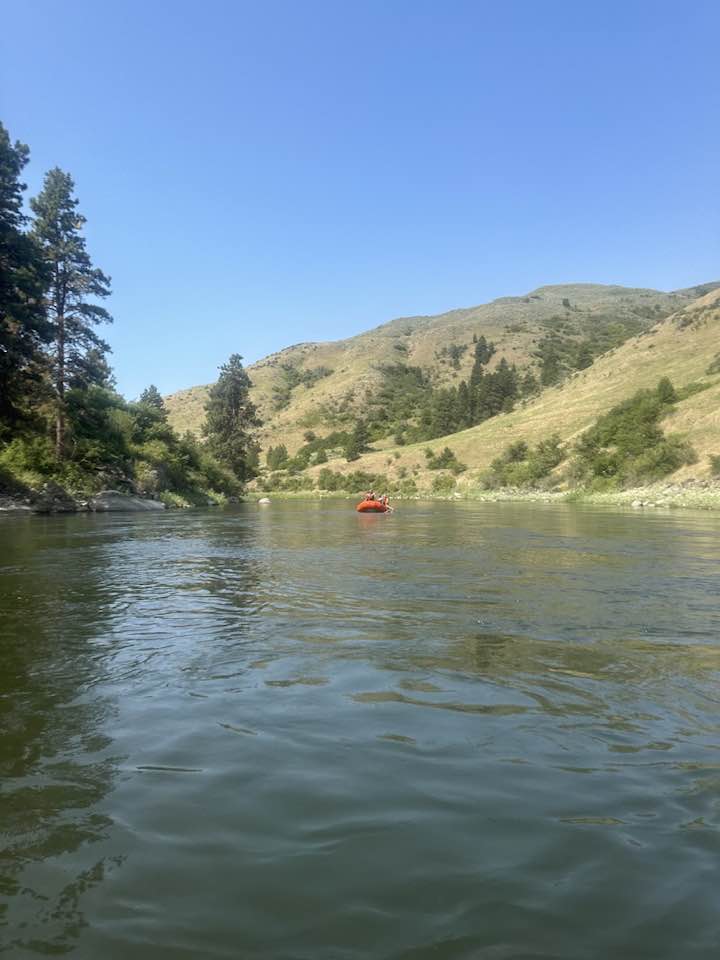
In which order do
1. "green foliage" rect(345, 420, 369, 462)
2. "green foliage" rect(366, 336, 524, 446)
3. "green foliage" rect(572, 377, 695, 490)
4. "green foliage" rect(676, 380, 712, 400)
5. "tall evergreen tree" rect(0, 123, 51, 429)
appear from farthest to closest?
1. "green foliage" rect(366, 336, 524, 446)
2. "green foliage" rect(345, 420, 369, 462)
3. "green foliage" rect(676, 380, 712, 400)
4. "green foliage" rect(572, 377, 695, 490)
5. "tall evergreen tree" rect(0, 123, 51, 429)

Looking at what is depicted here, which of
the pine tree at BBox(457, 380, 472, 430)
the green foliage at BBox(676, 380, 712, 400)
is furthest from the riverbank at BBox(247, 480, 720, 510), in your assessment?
the pine tree at BBox(457, 380, 472, 430)

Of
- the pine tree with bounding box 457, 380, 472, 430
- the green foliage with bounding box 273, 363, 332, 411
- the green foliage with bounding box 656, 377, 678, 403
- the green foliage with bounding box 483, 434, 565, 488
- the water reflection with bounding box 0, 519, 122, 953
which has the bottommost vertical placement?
the water reflection with bounding box 0, 519, 122, 953

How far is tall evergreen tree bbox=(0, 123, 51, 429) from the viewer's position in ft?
105

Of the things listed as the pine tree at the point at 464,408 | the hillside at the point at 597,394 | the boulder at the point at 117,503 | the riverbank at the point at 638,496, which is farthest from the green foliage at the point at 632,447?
the pine tree at the point at 464,408

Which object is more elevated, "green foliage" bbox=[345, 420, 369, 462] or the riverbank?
"green foliage" bbox=[345, 420, 369, 462]

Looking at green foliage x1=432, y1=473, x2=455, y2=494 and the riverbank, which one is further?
green foliage x1=432, y1=473, x2=455, y2=494

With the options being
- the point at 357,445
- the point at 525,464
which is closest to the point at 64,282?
the point at 525,464

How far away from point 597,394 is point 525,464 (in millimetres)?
20261

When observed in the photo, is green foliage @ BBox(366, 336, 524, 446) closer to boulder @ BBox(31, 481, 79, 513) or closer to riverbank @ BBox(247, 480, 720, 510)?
riverbank @ BBox(247, 480, 720, 510)

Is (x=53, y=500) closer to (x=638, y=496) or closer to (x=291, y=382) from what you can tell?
(x=638, y=496)

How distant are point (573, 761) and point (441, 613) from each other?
201 inches

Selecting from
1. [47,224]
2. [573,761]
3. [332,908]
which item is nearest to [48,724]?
[332,908]

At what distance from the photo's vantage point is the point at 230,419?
2911 inches

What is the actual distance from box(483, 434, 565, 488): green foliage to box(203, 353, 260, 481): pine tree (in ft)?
93.4
